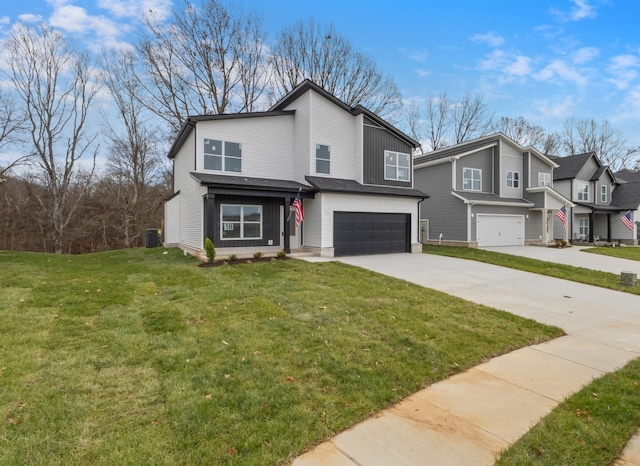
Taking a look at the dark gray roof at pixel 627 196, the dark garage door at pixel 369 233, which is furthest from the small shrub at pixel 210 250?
the dark gray roof at pixel 627 196

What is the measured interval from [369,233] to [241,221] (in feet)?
19.1

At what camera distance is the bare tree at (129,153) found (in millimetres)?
23688

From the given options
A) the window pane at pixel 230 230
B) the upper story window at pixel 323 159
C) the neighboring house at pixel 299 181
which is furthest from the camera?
the upper story window at pixel 323 159

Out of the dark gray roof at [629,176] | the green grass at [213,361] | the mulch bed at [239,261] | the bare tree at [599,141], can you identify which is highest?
the bare tree at [599,141]

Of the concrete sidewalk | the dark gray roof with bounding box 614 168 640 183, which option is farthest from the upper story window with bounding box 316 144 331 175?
the dark gray roof with bounding box 614 168 640 183

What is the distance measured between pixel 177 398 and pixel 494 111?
3867cm

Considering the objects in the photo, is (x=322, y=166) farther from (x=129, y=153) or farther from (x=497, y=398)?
(x=129, y=153)

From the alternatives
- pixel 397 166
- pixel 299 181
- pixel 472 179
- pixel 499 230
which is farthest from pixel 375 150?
pixel 499 230

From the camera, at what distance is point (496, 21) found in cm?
1178

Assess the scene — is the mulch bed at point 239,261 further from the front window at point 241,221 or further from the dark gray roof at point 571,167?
the dark gray roof at point 571,167

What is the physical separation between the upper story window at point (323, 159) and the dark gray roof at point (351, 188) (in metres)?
0.44

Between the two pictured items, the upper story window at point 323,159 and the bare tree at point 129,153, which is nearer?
the upper story window at point 323,159

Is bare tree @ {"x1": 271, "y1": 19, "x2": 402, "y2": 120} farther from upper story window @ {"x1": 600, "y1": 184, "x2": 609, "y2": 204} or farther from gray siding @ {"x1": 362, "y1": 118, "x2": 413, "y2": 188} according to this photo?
upper story window @ {"x1": 600, "y1": 184, "x2": 609, "y2": 204}

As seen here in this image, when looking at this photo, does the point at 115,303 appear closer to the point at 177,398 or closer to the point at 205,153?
the point at 177,398
